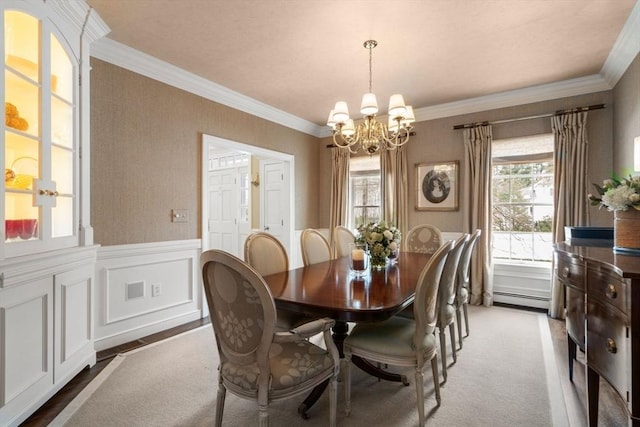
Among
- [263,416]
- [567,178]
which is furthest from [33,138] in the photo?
[567,178]

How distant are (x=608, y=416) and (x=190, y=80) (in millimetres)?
4346

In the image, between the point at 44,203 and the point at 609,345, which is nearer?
the point at 609,345

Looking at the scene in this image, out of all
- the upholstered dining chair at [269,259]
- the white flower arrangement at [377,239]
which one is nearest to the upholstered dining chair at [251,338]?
the upholstered dining chair at [269,259]

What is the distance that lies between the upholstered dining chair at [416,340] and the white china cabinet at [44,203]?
1847 mm

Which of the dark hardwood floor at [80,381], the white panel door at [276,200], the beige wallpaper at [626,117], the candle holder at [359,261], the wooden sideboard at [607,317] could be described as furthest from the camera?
the white panel door at [276,200]

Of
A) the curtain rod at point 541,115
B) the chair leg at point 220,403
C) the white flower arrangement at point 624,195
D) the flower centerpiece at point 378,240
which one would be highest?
the curtain rod at point 541,115

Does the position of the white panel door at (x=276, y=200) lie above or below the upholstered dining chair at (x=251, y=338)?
above

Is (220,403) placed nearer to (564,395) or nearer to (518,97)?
(564,395)

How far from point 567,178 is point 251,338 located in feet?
12.8

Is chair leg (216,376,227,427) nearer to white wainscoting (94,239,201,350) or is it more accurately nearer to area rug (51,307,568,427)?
area rug (51,307,568,427)

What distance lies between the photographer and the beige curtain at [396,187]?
468 cm

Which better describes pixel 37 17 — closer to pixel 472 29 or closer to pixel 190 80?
pixel 190 80

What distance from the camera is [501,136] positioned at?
4.06 meters

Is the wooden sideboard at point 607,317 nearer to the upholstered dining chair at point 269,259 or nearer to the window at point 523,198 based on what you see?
the upholstered dining chair at point 269,259
